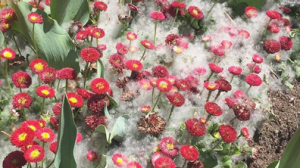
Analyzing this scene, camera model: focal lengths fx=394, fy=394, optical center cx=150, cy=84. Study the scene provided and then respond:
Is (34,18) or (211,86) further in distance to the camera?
(211,86)

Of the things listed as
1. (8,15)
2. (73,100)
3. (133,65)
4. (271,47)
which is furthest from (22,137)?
(271,47)

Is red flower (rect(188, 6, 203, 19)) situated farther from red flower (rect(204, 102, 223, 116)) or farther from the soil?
red flower (rect(204, 102, 223, 116))

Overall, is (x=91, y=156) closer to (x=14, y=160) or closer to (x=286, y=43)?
(x=14, y=160)

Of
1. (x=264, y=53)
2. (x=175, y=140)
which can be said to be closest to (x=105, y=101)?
(x=175, y=140)

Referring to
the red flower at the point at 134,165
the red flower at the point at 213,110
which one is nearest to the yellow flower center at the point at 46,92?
the red flower at the point at 134,165

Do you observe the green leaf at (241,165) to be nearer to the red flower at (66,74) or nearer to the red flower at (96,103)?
the red flower at (96,103)

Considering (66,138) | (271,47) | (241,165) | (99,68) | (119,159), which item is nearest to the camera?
(66,138)

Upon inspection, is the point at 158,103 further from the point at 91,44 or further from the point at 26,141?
the point at 26,141
